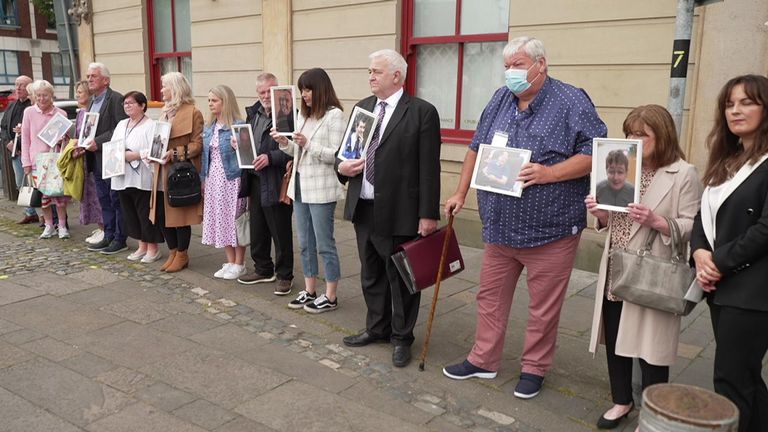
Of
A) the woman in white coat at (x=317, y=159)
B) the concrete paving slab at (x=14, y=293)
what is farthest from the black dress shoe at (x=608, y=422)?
the concrete paving slab at (x=14, y=293)

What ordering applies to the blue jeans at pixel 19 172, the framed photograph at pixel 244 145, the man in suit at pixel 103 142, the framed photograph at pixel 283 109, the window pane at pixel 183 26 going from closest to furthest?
1. the framed photograph at pixel 283 109
2. the framed photograph at pixel 244 145
3. the man in suit at pixel 103 142
4. the blue jeans at pixel 19 172
5. the window pane at pixel 183 26

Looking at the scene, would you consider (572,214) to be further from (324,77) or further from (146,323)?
(146,323)

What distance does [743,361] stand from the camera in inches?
110

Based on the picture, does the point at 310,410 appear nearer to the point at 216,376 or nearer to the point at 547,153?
the point at 216,376

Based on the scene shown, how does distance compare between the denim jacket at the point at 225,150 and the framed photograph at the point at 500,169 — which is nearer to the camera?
the framed photograph at the point at 500,169

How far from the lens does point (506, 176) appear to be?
3.66 meters

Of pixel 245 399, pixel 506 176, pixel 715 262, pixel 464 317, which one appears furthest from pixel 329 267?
pixel 715 262

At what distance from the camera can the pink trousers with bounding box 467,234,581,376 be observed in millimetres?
3773

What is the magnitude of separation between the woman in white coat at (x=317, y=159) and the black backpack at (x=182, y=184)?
4.74 feet

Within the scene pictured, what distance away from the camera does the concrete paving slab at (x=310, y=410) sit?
355 cm

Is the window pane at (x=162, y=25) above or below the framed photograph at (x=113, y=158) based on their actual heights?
above

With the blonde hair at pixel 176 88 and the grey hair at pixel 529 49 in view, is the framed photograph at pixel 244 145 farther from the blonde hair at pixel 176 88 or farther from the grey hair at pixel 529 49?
the grey hair at pixel 529 49

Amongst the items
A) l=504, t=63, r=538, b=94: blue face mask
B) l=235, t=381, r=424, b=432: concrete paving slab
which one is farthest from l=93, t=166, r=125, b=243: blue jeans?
l=504, t=63, r=538, b=94: blue face mask

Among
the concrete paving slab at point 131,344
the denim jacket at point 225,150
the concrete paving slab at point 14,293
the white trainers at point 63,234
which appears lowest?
the concrete paving slab at point 14,293
